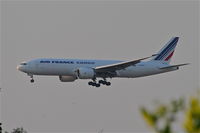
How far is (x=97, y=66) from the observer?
252 ft

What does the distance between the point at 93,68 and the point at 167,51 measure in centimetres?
1693

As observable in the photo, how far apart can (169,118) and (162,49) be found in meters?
85.0

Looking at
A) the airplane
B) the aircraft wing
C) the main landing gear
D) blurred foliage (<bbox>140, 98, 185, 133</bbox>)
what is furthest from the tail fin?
blurred foliage (<bbox>140, 98, 185, 133</bbox>)

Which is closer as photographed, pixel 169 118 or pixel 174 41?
pixel 169 118

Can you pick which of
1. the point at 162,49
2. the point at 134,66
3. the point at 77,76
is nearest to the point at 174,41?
the point at 162,49

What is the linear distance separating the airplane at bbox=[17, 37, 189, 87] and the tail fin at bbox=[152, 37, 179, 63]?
1.25 metres

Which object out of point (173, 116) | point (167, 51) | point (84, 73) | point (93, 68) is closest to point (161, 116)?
point (173, 116)

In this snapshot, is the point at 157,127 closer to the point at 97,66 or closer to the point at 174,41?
the point at 97,66

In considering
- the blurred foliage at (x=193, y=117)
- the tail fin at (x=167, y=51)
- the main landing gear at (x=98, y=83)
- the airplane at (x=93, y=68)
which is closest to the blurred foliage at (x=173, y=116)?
the blurred foliage at (x=193, y=117)

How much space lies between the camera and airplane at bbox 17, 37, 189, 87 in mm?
72438

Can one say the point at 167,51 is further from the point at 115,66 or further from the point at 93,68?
the point at 93,68

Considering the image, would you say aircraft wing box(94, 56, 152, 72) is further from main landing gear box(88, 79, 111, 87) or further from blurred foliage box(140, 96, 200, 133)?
blurred foliage box(140, 96, 200, 133)

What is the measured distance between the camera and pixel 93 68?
247ft

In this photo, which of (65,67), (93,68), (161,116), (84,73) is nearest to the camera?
(161,116)
